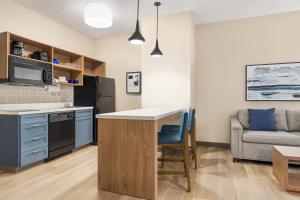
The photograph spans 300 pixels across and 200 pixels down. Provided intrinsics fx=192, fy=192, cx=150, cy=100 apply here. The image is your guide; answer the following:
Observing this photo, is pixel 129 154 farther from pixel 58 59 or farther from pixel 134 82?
pixel 58 59

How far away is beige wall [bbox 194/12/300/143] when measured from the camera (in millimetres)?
3797

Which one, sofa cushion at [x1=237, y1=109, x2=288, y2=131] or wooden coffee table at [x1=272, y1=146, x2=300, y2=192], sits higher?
sofa cushion at [x1=237, y1=109, x2=288, y2=131]

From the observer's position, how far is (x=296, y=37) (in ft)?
12.2

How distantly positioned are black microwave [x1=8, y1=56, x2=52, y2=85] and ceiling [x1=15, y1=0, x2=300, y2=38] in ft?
3.53

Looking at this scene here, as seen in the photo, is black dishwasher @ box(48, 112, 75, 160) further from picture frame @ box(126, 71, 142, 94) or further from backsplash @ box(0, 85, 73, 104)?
picture frame @ box(126, 71, 142, 94)

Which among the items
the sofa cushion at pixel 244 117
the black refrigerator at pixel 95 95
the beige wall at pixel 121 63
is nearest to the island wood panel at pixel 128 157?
the black refrigerator at pixel 95 95

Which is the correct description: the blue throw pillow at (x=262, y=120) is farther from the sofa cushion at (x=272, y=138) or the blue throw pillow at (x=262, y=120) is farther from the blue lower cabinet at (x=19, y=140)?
the blue lower cabinet at (x=19, y=140)

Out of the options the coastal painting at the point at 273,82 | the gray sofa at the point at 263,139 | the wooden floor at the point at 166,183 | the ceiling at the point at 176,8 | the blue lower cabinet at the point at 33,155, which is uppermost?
the ceiling at the point at 176,8

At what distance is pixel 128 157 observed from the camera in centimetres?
212

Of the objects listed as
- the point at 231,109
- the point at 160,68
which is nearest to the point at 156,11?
the point at 160,68

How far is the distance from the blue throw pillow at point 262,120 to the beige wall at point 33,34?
12.9ft

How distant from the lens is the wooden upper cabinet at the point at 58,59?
2.85 meters

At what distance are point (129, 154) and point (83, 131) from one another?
2315 mm

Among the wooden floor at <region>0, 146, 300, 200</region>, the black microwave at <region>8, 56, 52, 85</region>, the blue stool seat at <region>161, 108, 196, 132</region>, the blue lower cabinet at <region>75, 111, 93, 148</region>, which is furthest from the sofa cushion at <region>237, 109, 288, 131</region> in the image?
the black microwave at <region>8, 56, 52, 85</region>
